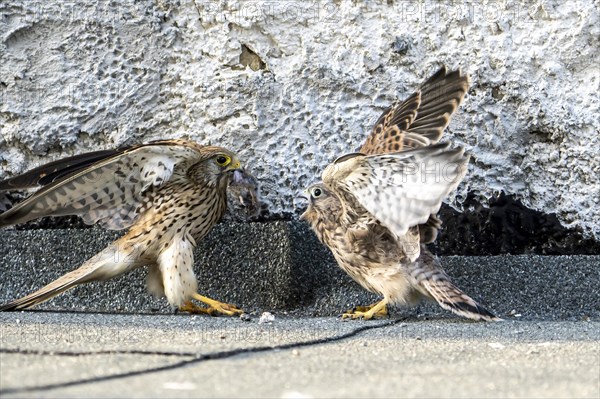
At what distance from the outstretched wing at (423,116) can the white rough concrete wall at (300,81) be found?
0.95ft

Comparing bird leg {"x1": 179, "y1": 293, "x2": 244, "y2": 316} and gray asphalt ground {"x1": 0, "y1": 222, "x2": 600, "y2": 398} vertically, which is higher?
gray asphalt ground {"x1": 0, "y1": 222, "x2": 600, "y2": 398}

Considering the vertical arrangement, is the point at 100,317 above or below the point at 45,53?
below

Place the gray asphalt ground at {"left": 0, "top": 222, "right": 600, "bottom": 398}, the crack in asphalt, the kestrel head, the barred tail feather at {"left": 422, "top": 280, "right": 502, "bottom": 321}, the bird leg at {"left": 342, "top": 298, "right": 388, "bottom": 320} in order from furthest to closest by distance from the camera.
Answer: the kestrel head, the bird leg at {"left": 342, "top": 298, "right": 388, "bottom": 320}, the barred tail feather at {"left": 422, "top": 280, "right": 502, "bottom": 321}, the gray asphalt ground at {"left": 0, "top": 222, "right": 600, "bottom": 398}, the crack in asphalt

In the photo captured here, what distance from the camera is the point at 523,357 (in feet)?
8.32

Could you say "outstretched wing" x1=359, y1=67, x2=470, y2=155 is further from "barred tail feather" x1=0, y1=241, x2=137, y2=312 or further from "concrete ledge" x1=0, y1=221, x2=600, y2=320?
"barred tail feather" x1=0, y1=241, x2=137, y2=312

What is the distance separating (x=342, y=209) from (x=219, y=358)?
1461 mm

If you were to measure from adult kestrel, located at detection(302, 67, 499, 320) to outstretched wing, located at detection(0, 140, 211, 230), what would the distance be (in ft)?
2.04

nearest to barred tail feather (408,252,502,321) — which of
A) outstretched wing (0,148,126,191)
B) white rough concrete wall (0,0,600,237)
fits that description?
white rough concrete wall (0,0,600,237)

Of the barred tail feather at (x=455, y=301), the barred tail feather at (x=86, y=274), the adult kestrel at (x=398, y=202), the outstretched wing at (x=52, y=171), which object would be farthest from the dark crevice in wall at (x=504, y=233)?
the outstretched wing at (x=52, y=171)

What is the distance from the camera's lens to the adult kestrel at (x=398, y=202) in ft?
10.4

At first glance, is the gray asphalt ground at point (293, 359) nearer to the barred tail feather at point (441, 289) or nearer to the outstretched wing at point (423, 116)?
the barred tail feather at point (441, 289)

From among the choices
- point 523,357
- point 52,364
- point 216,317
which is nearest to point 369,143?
point 216,317

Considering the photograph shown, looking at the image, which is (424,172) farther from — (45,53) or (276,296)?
(45,53)

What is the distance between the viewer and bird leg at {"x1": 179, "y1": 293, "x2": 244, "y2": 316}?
3.70 meters
